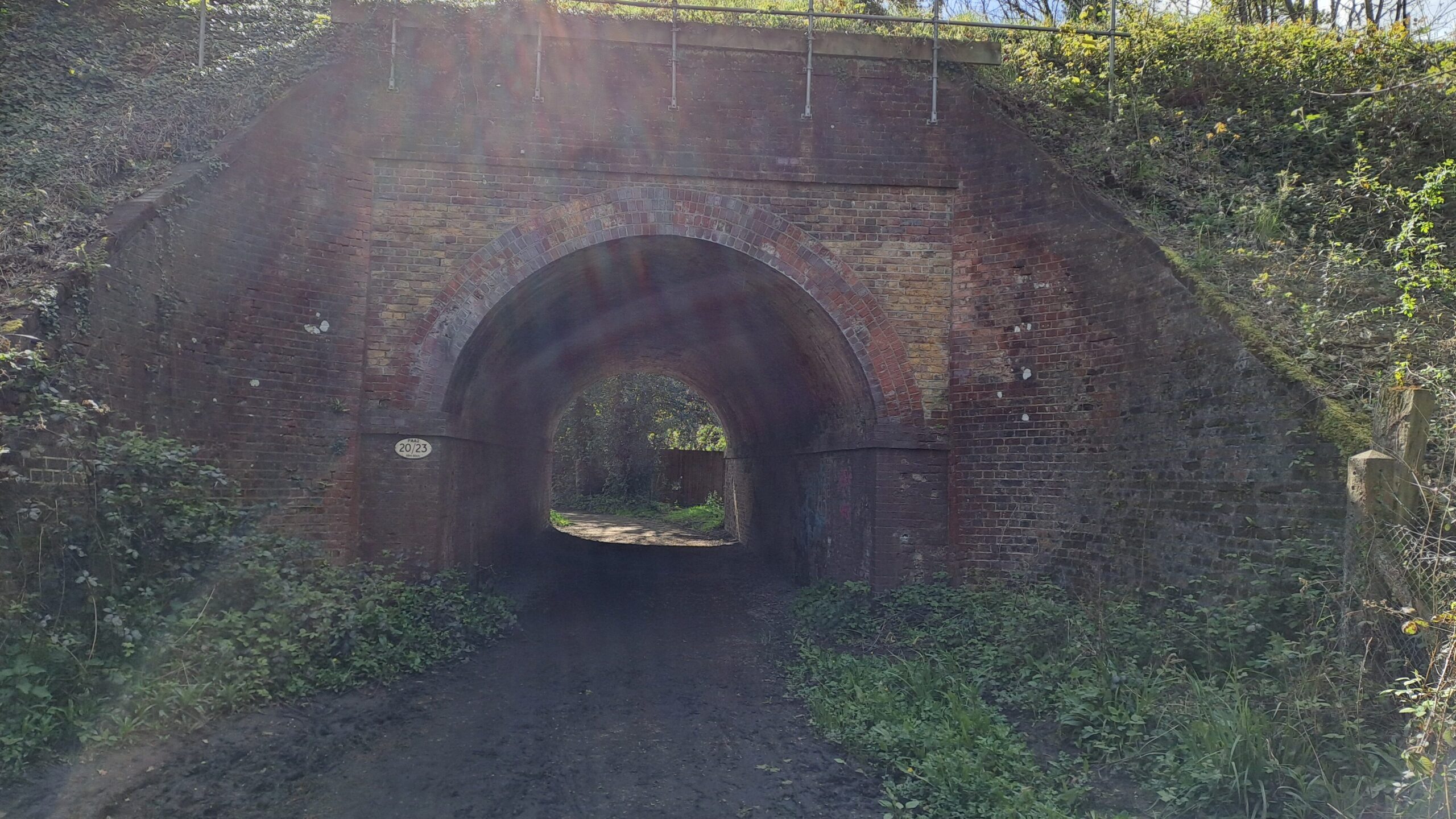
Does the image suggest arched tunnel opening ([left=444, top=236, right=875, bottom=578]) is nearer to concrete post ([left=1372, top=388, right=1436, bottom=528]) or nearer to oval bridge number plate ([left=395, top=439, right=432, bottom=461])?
oval bridge number plate ([left=395, top=439, right=432, bottom=461])

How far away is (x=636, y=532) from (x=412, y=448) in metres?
13.1

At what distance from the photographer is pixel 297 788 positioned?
503 centimetres

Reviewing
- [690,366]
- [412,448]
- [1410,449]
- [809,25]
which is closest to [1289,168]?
[809,25]

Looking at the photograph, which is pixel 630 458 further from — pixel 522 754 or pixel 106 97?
pixel 522 754

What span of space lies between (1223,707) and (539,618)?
7.00m

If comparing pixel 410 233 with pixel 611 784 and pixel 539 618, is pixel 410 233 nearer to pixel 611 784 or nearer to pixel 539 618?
pixel 539 618

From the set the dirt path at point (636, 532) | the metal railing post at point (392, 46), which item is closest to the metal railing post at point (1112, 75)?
the metal railing post at point (392, 46)

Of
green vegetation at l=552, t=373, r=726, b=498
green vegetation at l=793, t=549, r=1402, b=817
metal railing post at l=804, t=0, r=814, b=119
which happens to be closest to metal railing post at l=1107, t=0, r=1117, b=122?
metal railing post at l=804, t=0, r=814, b=119

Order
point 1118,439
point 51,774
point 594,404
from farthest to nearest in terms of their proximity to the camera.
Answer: point 594,404, point 1118,439, point 51,774

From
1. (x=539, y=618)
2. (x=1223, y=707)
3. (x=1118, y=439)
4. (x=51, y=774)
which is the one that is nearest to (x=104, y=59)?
(x=539, y=618)

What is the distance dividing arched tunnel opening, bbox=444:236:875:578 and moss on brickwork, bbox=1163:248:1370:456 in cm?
329

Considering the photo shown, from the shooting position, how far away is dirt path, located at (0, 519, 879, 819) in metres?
4.85

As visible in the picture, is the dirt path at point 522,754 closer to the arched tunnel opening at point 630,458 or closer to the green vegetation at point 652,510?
the green vegetation at point 652,510

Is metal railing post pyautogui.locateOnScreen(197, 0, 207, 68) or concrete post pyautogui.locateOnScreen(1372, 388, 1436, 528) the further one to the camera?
metal railing post pyautogui.locateOnScreen(197, 0, 207, 68)
